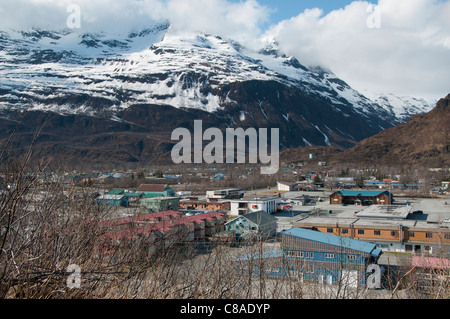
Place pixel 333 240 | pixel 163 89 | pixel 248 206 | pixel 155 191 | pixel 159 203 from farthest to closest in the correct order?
pixel 163 89 < pixel 155 191 < pixel 248 206 < pixel 159 203 < pixel 333 240

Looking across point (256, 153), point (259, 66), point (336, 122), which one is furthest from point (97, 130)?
point (336, 122)

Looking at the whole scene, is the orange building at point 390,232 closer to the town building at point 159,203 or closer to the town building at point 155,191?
the town building at point 159,203

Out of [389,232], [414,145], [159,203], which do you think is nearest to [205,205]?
[159,203]

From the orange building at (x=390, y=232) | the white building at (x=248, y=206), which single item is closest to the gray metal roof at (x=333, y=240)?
the orange building at (x=390, y=232)

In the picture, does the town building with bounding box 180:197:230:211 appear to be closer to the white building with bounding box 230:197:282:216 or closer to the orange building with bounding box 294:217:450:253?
the white building with bounding box 230:197:282:216

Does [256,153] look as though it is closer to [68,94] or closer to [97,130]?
[97,130]

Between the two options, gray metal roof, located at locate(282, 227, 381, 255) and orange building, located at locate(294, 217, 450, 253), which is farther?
orange building, located at locate(294, 217, 450, 253)

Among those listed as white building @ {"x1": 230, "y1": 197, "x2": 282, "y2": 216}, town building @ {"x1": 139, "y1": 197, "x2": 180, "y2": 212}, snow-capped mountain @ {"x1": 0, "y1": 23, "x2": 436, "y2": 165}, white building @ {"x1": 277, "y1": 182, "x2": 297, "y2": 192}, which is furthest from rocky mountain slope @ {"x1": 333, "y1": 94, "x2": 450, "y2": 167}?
snow-capped mountain @ {"x1": 0, "y1": 23, "x2": 436, "y2": 165}

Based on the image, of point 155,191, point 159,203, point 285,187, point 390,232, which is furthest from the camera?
point 285,187

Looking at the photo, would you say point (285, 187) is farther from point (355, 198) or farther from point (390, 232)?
point (390, 232)
